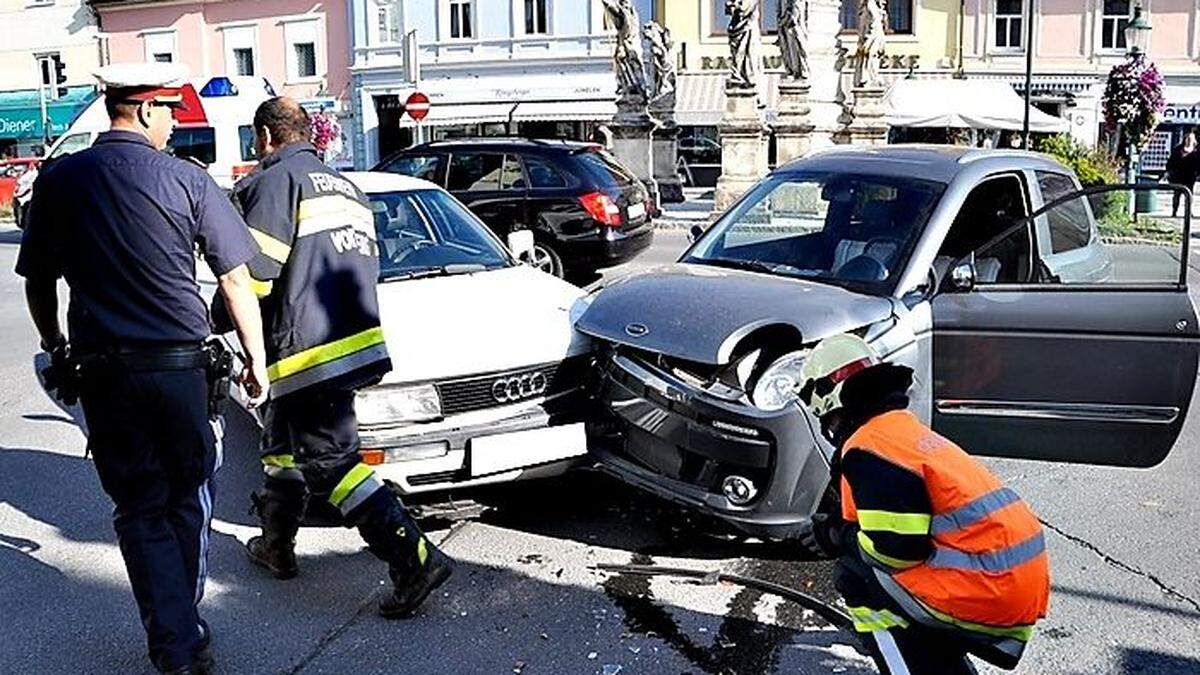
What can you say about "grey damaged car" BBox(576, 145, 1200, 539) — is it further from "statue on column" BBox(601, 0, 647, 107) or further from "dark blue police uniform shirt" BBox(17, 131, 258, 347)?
"statue on column" BBox(601, 0, 647, 107)

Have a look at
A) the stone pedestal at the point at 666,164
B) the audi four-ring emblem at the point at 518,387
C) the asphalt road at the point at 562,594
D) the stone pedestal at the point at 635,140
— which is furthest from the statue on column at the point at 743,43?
the audi four-ring emblem at the point at 518,387

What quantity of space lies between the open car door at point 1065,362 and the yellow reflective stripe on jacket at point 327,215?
2.51 metres

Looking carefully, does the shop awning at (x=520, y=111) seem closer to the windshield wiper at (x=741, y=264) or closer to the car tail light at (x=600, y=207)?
the car tail light at (x=600, y=207)

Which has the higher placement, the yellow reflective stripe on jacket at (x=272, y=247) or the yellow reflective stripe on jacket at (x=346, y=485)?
the yellow reflective stripe on jacket at (x=272, y=247)

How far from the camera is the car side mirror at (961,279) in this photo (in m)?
5.05

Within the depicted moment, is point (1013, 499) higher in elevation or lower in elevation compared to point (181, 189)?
lower

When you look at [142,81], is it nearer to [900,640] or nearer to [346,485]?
[346,485]

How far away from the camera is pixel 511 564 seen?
491 cm

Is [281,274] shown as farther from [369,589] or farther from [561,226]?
[561,226]

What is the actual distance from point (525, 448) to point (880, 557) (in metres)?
2.32

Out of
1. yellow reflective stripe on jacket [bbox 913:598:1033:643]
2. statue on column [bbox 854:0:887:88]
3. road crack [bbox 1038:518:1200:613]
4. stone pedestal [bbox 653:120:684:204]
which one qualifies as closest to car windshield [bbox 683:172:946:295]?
road crack [bbox 1038:518:1200:613]

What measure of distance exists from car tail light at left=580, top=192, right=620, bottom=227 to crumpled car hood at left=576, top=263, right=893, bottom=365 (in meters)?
6.57

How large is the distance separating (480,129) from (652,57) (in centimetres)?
1506

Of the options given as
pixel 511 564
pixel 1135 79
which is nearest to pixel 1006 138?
pixel 1135 79
